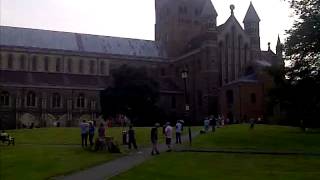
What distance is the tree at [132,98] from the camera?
78.9m

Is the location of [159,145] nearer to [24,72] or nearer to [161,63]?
[24,72]

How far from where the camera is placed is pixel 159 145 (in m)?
37.6

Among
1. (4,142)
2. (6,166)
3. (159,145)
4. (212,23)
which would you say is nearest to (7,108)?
(212,23)

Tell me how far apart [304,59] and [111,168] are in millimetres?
24131

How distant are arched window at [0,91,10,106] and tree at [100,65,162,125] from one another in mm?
18204

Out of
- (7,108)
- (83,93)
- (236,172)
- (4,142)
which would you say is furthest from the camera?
(83,93)

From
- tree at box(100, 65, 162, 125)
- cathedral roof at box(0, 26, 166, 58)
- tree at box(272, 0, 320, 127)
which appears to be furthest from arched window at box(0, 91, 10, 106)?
tree at box(272, 0, 320, 127)

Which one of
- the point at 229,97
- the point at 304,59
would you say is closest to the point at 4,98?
the point at 229,97

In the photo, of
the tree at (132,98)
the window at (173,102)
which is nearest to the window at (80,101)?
the tree at (132,98)

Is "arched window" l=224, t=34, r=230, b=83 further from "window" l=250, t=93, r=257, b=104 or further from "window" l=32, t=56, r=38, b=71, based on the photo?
"window" l=32, t=56, r=38, b=71

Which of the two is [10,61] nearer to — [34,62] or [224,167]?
[34,62]

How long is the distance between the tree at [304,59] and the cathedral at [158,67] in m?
33.2

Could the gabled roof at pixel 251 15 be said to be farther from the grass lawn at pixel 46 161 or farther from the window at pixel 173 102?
the grass lawn at pixel 46 161

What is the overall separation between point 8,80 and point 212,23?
3822 cm
